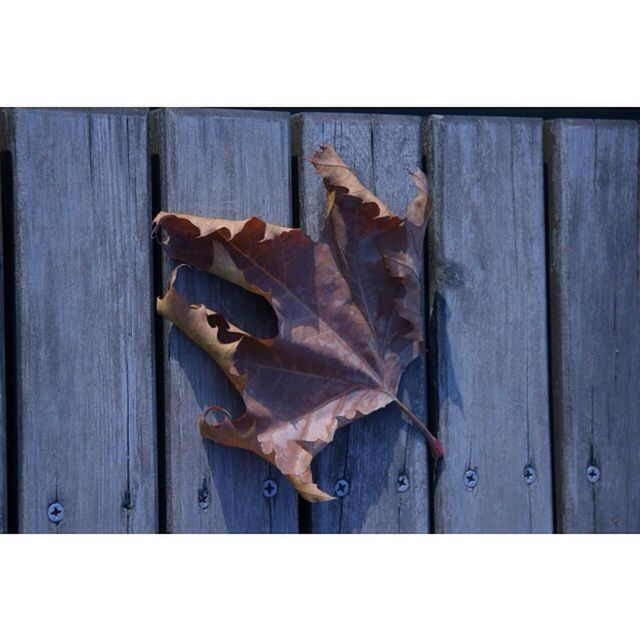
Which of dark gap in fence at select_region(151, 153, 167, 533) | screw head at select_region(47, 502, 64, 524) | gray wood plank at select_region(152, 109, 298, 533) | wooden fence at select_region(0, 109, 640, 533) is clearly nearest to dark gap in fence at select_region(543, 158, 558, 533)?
wooden fence at select_region(0, 109, 640, 533)

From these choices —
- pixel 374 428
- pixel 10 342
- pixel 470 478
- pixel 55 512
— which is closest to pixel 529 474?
pixel 470 478

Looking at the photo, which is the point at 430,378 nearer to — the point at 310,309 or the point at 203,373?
the point at 310,309

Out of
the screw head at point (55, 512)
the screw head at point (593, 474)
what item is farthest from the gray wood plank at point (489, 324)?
the screw head at point (55, 512)

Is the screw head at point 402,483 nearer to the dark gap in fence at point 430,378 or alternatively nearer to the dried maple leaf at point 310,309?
the dark gap in fence at point 430,378

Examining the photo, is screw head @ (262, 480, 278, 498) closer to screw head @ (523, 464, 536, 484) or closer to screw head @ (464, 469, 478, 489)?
screw head @ (464, 469, 478, 489)

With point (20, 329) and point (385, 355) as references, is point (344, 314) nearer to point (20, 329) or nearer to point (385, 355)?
point (385, 355)

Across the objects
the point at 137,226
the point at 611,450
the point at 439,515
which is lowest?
the point at 439,515

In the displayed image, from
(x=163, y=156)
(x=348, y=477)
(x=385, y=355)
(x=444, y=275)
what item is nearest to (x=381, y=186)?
(x=444, y=275)
